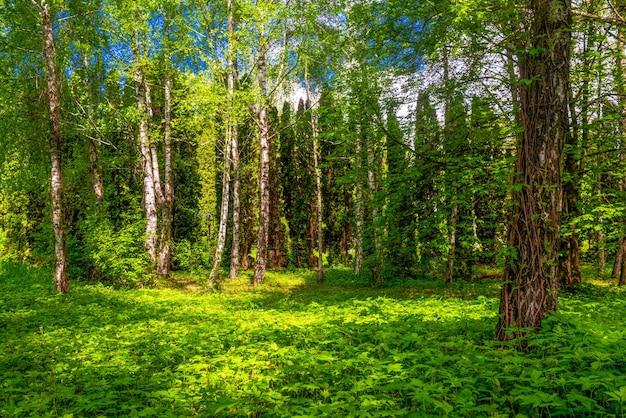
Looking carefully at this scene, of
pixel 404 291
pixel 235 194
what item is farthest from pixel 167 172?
pixel 404 291

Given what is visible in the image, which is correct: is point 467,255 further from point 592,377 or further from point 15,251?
point 15,251

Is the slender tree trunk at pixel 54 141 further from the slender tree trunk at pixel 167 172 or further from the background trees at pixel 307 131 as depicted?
the slender tree trunk at pixel 167 172

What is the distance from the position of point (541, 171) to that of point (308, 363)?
12.8 feet

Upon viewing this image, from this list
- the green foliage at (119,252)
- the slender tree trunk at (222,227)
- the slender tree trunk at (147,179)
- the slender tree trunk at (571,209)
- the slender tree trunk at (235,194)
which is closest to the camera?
the slender tree trunk at (571,209)

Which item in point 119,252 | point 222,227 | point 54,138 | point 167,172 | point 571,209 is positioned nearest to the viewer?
point 54,138

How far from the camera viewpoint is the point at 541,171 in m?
4.73

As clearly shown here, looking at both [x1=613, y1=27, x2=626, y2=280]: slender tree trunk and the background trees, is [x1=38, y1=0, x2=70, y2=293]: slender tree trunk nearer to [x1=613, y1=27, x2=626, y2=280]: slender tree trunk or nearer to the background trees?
the background trees

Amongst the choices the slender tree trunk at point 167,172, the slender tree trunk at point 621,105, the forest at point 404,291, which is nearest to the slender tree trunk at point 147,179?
the forest at point 404,291

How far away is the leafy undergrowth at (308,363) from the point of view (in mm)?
3531

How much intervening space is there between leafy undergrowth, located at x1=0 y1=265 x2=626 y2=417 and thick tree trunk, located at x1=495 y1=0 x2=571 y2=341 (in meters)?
0.41

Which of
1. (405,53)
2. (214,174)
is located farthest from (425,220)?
(214,174)

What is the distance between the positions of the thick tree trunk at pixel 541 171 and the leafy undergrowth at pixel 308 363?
0.41 metres

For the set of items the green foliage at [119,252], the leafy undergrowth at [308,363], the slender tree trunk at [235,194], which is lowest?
the leafy undergrowth at [308,363]

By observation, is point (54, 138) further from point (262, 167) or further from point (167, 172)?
point (167, 172)
